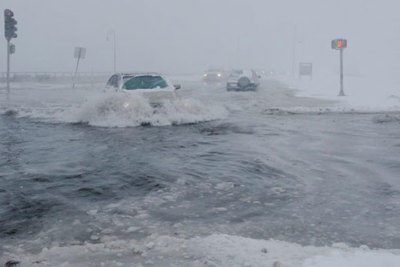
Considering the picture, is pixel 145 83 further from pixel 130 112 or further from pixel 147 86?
pixel 130 112

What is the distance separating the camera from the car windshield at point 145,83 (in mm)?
14203

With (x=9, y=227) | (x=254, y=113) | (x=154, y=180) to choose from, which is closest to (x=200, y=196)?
(x=154, y=180)

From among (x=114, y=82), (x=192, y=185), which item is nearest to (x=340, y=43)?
(x=114, y=82)

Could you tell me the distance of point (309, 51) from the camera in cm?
17738

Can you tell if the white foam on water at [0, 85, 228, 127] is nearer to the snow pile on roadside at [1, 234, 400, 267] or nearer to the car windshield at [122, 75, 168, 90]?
the car windshield at [122, 75, 168, 90]

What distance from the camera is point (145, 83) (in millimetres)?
14422

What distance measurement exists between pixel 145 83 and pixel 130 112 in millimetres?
1269

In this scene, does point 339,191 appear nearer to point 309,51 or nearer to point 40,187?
point 40,187

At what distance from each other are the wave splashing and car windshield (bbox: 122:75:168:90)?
1.84 ft

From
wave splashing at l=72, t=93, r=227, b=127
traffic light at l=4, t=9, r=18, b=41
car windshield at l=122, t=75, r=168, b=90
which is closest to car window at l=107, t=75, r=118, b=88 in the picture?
car windshield at l=122, t=75, r=168, b=90

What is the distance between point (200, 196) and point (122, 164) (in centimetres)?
232

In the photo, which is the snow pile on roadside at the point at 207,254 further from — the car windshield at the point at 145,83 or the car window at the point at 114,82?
the car window at the point at 114,82

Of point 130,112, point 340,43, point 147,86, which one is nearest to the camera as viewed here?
point 130,112

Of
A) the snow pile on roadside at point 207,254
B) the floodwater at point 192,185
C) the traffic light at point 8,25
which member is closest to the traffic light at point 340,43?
the floodwater at point 192,185
